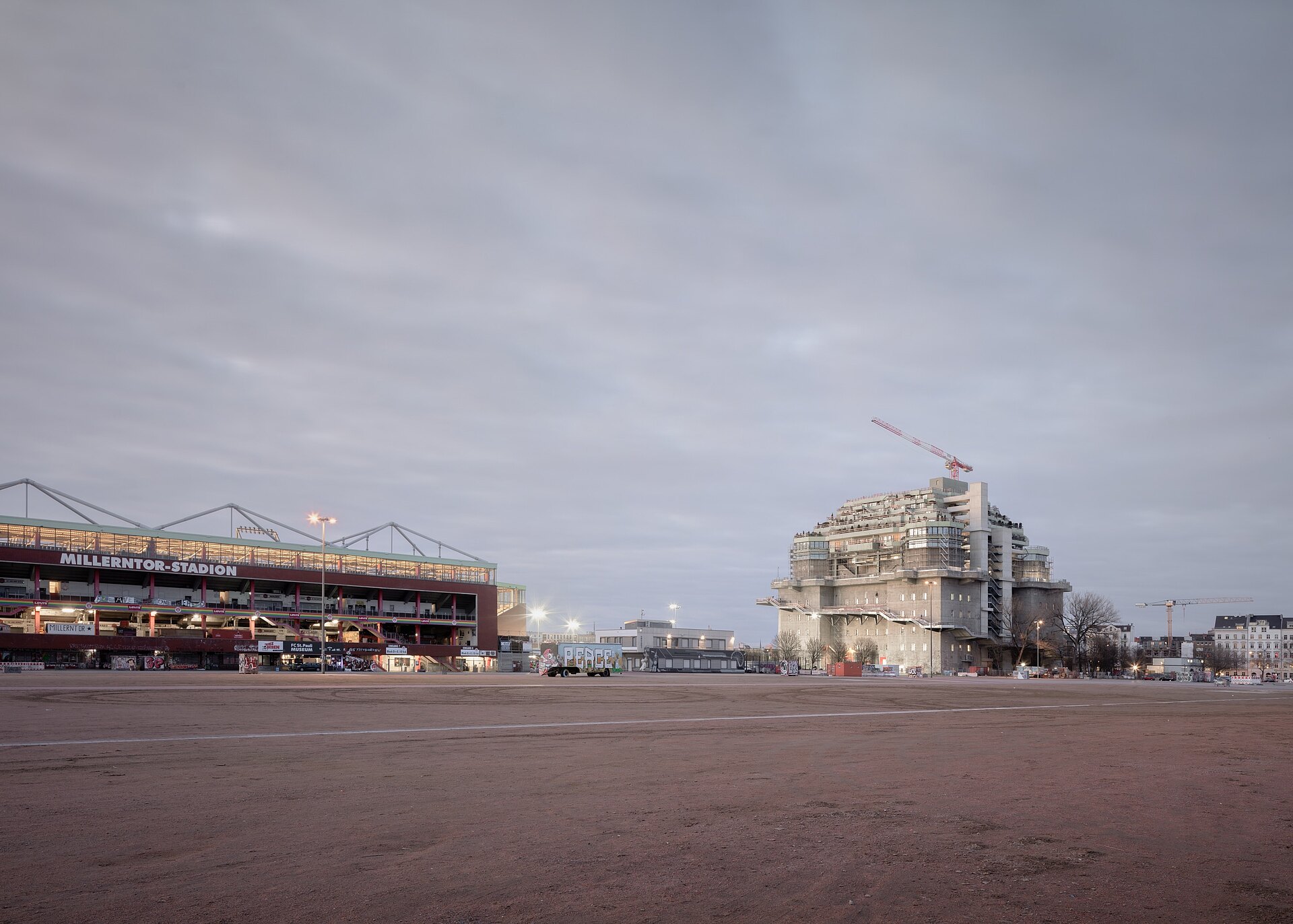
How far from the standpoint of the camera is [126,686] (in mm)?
40594

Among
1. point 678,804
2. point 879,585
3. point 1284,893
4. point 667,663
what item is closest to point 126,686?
point 678,804

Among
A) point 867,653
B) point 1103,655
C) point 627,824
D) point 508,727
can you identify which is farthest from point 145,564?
point 1103,655

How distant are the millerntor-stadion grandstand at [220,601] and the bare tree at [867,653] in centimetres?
7219

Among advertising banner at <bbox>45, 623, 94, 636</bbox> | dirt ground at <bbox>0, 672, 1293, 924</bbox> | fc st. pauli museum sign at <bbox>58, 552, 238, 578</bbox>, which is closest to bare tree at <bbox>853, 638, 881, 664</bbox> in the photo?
fc st. pauli museum sign at <bbox>58, 552, 238, 578</bbox>

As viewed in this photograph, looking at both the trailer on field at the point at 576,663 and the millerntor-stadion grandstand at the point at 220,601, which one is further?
the millerntor-stadion grandstand at the point at 220,601

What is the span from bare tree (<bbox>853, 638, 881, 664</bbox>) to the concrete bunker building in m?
0.80

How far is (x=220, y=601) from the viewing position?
11788cm

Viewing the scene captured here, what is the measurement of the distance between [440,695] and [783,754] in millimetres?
24011

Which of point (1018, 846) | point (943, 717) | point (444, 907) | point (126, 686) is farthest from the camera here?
point (126, 686)

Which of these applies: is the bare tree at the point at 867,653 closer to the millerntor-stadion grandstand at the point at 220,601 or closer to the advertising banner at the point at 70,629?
the millerntor-stadion grandstand at the point at 220,601

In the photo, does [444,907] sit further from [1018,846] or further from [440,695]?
[440,695]

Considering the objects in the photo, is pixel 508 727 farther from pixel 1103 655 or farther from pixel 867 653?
pixel 1103 655

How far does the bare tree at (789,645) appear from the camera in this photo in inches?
7146

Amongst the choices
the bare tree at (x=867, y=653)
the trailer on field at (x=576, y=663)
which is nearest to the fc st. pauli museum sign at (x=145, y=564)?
the trailer on field at (x=576, y=663)
